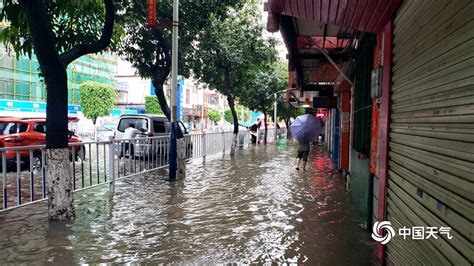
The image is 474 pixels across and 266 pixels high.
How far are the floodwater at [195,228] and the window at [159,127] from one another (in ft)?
17.5

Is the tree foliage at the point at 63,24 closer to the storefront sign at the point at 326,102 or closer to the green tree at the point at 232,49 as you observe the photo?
the green tree at the point at 232,49

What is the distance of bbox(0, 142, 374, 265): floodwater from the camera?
4.46 meters

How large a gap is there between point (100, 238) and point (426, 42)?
4.39 m

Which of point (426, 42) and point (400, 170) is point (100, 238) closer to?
point (400, 170)

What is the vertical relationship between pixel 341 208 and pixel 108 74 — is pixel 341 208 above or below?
below

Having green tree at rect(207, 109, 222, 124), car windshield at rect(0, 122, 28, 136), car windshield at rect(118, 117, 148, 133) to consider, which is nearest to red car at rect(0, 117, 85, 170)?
car windshield at rect(0, 122, 28, 136)

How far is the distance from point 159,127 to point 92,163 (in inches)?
155

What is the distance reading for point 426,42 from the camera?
2717mm

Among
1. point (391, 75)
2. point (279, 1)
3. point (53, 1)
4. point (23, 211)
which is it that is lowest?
point (23, 211)

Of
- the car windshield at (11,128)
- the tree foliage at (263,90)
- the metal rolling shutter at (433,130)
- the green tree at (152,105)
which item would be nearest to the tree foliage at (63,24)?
the metal rolling shutter at (433,130)

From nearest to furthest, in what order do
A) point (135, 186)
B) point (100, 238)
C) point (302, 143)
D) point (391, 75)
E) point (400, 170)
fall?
point (400, 170) < point (391, 75) < point (100, 238) < point (135, 186) < point (302, 143)

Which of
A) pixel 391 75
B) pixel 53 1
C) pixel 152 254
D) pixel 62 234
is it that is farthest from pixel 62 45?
pixel 391 75

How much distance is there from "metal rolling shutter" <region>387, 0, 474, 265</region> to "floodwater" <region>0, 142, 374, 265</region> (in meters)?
1.57

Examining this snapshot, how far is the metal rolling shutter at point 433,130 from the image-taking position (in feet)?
6.49
